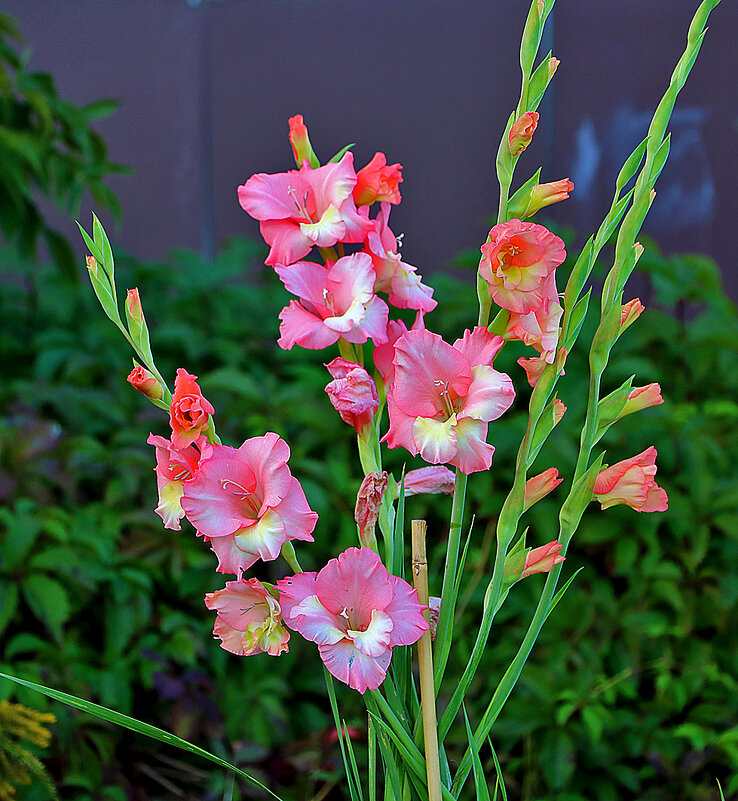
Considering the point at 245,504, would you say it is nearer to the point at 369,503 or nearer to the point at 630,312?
the point at 369,503

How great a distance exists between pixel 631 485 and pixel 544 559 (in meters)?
0.05

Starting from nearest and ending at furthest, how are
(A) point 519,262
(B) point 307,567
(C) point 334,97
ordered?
(A) point 519,262, (B) point 307,567, (C) point 334,97

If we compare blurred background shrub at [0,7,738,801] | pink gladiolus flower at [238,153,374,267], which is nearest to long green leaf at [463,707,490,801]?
pink gladiolus flower at [238,153,374,267]

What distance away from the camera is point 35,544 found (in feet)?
4.15

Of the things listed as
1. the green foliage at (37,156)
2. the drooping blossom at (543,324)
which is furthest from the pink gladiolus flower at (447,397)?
the green foliage at (37,156)

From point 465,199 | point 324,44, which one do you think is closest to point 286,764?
point 465,199

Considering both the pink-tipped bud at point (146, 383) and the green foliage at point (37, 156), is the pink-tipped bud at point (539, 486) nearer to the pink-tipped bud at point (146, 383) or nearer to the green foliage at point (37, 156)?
the pink-tipped bud at point (146, 383)

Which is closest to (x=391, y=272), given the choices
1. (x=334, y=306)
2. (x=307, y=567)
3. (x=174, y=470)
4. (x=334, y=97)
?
(x=334, y=306)

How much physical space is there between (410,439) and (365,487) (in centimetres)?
4

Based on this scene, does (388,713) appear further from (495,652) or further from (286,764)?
(495,652)

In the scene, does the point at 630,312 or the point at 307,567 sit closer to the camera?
the point at 630,312

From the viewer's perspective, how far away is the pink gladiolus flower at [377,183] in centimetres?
41

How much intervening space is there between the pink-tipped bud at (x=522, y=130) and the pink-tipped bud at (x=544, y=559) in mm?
172

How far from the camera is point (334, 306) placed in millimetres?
379
